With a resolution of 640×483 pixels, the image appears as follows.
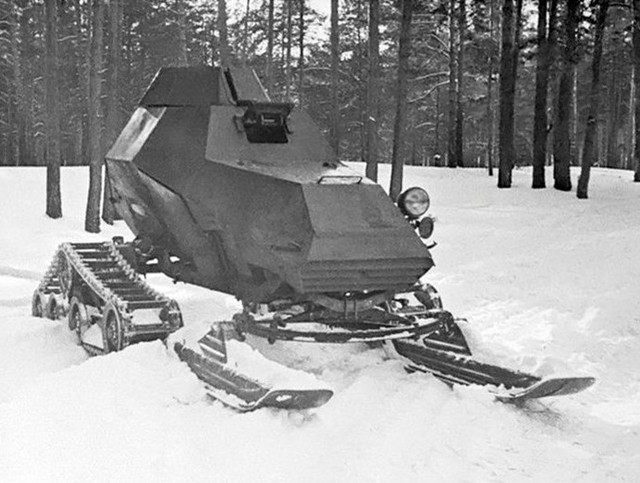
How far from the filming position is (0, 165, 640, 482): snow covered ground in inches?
200

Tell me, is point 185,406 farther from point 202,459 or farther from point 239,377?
point 202,459

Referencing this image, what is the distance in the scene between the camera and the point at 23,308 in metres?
10.7

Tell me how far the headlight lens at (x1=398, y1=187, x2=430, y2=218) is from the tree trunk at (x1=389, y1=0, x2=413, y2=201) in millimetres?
13355

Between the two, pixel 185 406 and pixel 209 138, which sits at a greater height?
pixel 209 138

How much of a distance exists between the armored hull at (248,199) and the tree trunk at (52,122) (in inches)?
391

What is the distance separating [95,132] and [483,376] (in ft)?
45.7

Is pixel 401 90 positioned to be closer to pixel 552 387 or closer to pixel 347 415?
pixel 552 387

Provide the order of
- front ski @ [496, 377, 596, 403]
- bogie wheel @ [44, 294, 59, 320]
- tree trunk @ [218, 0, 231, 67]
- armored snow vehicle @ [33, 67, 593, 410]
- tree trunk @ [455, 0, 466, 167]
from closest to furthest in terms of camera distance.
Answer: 1. front ski @ [496, 377, 596, 403]
2. armored snow vehicle @ [33, 67, 593, 410]
3. bogie wheel @ [44, 294, 59, 320]
4. tree trunk @ [218, 0, 231, 67]
5. tree trunk @ [455, 0, 466, 167]

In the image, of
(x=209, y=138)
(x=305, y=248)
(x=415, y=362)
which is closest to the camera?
(x=305, y=248)

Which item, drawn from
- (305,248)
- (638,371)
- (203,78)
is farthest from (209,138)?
(638,371)

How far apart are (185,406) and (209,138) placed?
116 inches

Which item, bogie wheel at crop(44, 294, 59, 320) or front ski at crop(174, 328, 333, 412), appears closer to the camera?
front ski at crop(174, 328, 333, 412)

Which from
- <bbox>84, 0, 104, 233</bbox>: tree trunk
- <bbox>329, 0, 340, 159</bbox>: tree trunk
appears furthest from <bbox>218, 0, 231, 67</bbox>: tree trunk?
<bbox>329, 0, 340, 159</bbox>: tree trunk

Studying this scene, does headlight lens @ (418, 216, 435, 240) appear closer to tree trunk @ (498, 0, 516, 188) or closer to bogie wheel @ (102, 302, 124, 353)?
bogie wheel @ (102, 302, 124, 353)
